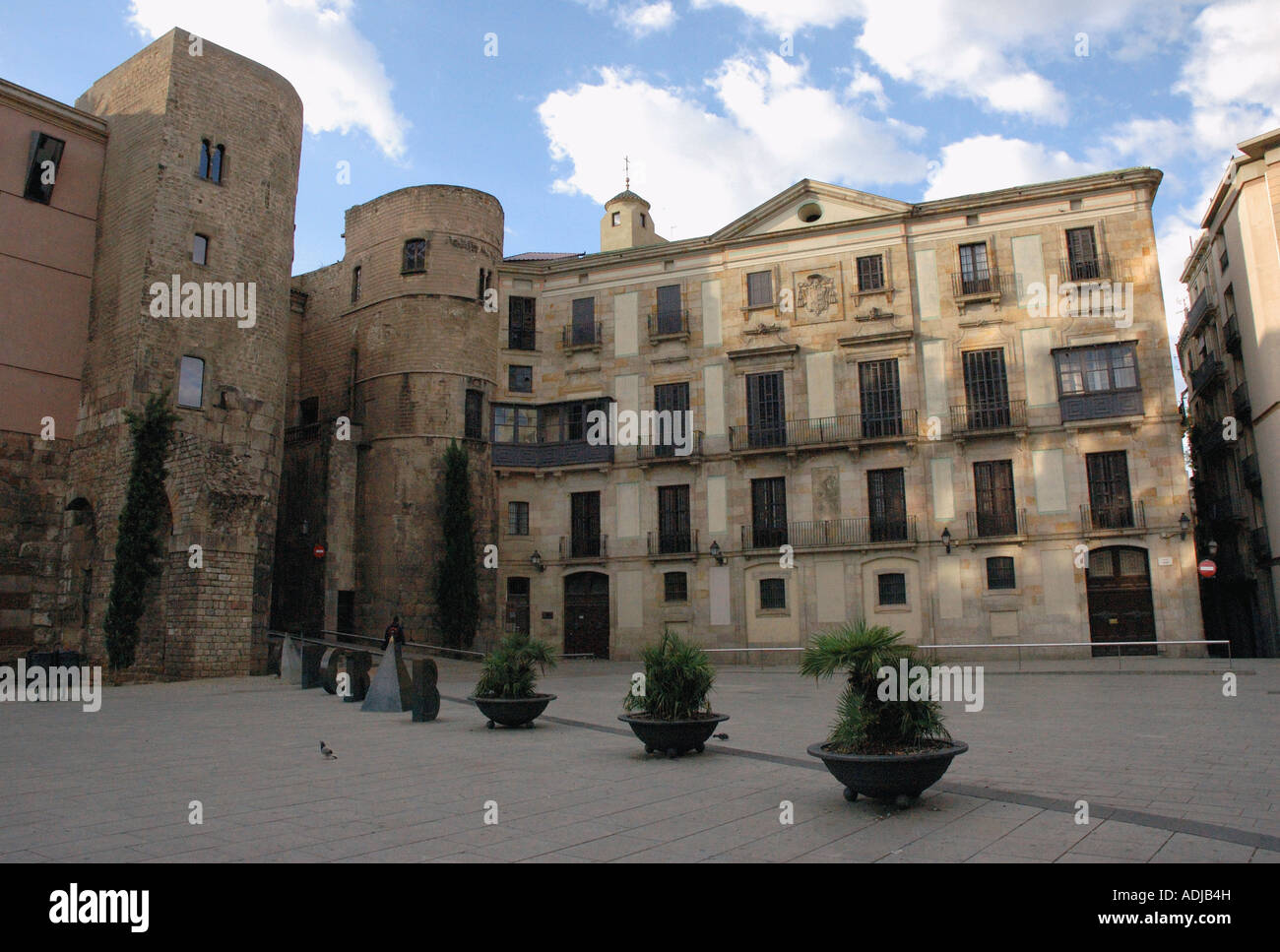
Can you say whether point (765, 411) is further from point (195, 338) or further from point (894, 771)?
point (894, 771)

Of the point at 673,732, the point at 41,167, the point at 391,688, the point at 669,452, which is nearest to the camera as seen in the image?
the point at 673,732

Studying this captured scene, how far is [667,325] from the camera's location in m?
34.1

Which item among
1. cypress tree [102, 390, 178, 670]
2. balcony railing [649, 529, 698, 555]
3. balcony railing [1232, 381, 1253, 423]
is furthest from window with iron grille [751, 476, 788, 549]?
cypress tree [102, 390, 178, 670]

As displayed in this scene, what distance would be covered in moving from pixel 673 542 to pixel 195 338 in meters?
16.6

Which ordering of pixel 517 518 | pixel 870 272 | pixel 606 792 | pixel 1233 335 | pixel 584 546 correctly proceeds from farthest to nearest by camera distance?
1. pixel 517 518
2. pixel 584 546
3. pixel 870 272
4. pixel 1233 335
5. pixel 606 792

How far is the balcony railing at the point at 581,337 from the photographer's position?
114 feet

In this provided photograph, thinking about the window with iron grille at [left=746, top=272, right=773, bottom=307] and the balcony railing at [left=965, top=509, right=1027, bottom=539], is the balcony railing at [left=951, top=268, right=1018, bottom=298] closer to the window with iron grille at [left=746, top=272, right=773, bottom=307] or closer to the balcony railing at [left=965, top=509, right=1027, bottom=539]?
the window with iron grille at [left=746, top=272, right=773, bottom=307]

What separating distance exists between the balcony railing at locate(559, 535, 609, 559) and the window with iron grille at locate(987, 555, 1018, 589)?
42.8 feet

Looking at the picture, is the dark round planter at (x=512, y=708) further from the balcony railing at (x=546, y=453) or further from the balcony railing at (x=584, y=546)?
the balcony railing at (x=546, y=453)

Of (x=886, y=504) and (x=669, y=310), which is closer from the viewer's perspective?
(x=886, y=504)

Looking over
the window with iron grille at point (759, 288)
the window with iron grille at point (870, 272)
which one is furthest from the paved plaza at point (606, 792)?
the window with iron grille at point (759, 288)

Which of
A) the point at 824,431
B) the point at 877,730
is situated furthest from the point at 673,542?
the point at 877,730
